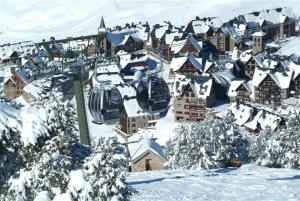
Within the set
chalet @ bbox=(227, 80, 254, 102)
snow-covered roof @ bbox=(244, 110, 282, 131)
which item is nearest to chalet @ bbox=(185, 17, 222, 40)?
chalet @ bbox=(227, 80, 254, 102)

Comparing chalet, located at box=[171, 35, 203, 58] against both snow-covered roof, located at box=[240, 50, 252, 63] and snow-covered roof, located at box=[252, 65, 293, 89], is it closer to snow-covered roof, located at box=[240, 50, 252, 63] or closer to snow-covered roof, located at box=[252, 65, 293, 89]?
snow-covered roof, located at box=[240, 50, 252, 63]

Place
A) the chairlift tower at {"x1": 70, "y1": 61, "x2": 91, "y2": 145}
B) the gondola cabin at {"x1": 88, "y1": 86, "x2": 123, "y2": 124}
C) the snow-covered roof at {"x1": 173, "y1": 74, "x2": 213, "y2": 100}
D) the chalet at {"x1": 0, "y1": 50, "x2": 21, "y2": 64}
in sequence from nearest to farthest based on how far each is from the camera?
1. the chairlift tower at {"x1": 70, "y1": 61, "x2": 91, "y2": 145}
2. the snow-covered roof at {"x1": 173, "y1": 74, "x2": 213, "y2": 100}
3. the gondola cabin at {"x1": 88, "y1": 86, "x2": 123, "y2": 124}
4. the chalet at {"x1": 0, "y1": 50, "x2": 21, "y2": 64}

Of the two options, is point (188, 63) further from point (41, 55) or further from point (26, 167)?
point (26, 167)

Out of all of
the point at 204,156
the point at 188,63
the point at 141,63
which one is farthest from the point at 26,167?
the point at 141,63

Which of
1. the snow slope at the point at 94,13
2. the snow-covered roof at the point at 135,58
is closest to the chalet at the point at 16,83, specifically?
the snow-covered roof at the point at 135,58

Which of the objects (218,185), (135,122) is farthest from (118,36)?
(218,185)

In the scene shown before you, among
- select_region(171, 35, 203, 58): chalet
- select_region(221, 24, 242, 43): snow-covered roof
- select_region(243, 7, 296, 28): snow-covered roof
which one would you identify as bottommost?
select_region(171, 35, 203, 58): chalet

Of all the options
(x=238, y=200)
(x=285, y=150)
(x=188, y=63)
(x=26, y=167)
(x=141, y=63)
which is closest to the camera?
(x=26, y=167)
